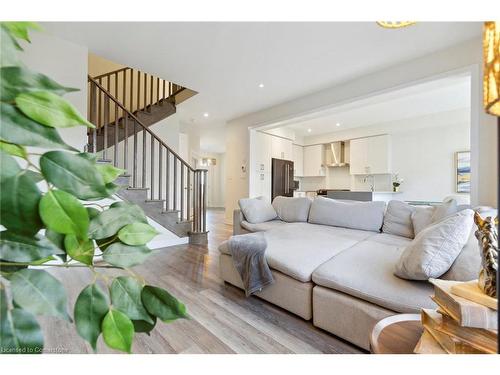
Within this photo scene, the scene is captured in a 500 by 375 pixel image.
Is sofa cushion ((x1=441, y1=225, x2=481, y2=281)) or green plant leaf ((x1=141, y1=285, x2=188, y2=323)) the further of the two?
sofa cushion ((x1=441, y1=225, x2=481, y2=281))

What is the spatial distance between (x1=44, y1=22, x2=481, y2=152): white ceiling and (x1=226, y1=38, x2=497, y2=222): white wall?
14 cm

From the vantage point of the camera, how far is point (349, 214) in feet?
8.91

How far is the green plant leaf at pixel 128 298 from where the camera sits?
365mm

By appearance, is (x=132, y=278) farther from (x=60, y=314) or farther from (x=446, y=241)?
(x=446, y=241)

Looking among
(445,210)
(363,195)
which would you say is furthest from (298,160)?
(445,210)

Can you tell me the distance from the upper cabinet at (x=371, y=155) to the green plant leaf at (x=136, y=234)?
5.88m

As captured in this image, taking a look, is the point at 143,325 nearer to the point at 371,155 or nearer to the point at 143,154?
the point at 143,154

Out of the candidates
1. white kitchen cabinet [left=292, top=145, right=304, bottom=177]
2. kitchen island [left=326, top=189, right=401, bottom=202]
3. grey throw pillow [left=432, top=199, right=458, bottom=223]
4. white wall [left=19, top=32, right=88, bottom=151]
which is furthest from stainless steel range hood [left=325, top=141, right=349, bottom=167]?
white wall [left=19, top=32, right=88, bottom=151]

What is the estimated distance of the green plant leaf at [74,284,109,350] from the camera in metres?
0.34

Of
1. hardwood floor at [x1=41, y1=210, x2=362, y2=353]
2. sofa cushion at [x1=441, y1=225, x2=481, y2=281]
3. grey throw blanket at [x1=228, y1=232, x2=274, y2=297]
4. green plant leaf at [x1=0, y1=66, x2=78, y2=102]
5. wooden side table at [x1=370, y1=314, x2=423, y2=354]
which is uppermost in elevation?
green plant leaf at [x1=0, y1=66, x2=78, y2=102]

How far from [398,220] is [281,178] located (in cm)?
346

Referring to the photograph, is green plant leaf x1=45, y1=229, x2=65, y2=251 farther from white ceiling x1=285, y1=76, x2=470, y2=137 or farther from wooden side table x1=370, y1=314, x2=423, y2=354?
white ceiling x1=285, y1=76, x2=470, y2=137
